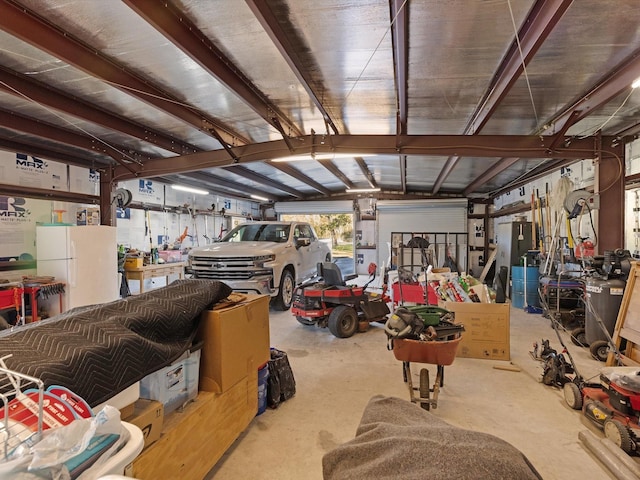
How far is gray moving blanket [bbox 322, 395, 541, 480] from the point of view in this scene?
2.62 feet

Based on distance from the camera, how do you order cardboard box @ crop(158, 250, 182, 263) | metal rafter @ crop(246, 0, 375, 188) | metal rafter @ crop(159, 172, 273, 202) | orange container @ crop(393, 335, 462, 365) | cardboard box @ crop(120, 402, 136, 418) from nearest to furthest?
cardboard box @ crop(120, 402, 136, 418), metal rafter @ crop(246, 0, 375, 188), orange container @ crop(393, 335, 462, 365), cardboard box @ crop(158, 250, 182, 263), metal rafter @ crop(159, 172, 273, 202)

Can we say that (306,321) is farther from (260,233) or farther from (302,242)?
(260,233)

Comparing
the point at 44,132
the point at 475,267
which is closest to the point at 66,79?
the point at 44,132

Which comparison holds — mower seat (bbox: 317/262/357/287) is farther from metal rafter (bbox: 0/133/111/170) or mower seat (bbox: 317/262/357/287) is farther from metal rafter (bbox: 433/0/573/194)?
metal rafter (bbox: 0/133/111/170)

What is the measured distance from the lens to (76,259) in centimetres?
498

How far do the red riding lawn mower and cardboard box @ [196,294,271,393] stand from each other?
2.34m

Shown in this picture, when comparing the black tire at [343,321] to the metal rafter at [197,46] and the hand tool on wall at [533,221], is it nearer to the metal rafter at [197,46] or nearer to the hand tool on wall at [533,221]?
the metal rafter at [197,46]

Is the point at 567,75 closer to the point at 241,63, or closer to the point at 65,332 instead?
the point at 241,63

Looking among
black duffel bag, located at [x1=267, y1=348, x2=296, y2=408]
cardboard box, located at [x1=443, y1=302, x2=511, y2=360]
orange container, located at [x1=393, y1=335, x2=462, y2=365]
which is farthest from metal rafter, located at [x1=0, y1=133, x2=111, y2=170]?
cardboard box, located at [x1=443, y1=302, x2=511, y2=360]

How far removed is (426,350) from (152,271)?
5607 millimetres

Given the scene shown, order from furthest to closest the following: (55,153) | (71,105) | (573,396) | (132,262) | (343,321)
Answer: (132,262)
(55,153)
(343,321)
(71,105)
(573,396)

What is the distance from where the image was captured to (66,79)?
3416 millimetres

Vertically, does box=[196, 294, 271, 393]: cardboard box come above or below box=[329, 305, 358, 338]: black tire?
above

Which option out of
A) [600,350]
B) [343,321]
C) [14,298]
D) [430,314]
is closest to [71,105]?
[14,298]
